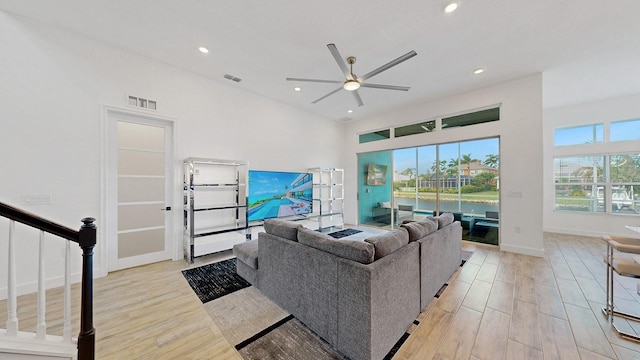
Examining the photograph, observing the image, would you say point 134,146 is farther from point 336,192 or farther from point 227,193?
point 336,192

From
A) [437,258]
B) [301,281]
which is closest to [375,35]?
[437,258]

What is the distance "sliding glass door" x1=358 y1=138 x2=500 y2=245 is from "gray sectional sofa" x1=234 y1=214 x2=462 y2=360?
285cm

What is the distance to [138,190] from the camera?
345 cm

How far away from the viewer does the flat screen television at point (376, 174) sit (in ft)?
20.9

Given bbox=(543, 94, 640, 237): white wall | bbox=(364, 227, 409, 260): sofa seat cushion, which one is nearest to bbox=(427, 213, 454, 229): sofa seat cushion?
bbox=(364, 227, 409, 260): sofa seat cushion

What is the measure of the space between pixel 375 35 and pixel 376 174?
13.7ft

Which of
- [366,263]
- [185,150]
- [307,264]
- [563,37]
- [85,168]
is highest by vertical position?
[563,37]

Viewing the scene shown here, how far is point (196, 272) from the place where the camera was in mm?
3191

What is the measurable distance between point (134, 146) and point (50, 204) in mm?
1189

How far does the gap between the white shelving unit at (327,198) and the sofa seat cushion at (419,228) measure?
3.17m

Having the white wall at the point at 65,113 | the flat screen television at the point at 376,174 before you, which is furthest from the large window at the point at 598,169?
the white wall at the point at 65,113

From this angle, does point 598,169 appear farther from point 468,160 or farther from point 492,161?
point 468,160

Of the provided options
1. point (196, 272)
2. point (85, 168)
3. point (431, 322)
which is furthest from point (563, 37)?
point (85, 168)

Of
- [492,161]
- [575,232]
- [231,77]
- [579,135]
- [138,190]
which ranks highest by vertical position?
[231,77]
